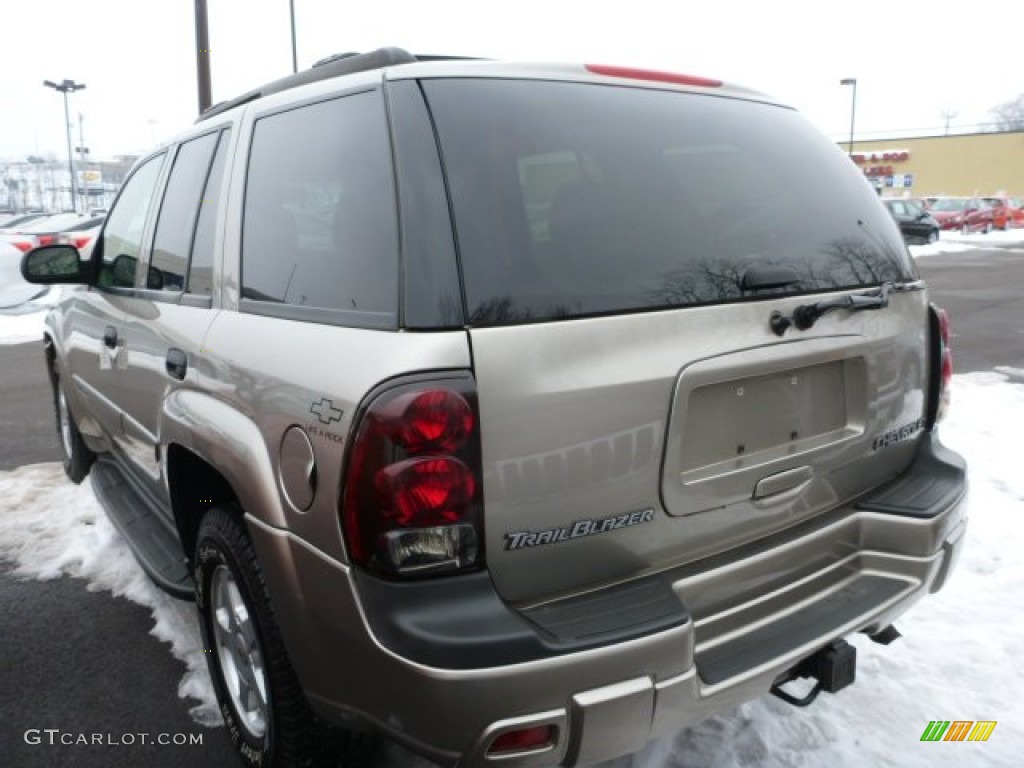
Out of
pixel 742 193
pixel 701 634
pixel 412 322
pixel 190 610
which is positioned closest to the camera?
pixel 412 322

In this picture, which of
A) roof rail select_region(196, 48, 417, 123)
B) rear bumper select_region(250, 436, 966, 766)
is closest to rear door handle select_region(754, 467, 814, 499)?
rear bumper select_region(250, 436, 966, 766)

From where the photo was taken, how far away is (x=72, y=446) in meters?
4.79

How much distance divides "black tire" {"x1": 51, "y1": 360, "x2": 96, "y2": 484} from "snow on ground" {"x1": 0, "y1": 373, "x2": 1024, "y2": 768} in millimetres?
178

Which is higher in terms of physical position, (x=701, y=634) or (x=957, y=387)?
(x=701, y=634)

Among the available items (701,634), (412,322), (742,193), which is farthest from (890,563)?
(412,322)

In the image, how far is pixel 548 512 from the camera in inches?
69.8

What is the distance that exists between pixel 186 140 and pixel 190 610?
193 centimetres

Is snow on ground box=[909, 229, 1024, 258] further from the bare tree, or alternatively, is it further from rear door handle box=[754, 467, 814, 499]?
the bare tree

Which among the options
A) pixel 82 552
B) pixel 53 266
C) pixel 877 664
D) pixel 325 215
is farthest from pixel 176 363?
pixel 877 664

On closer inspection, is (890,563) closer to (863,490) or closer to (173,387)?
(863,490)

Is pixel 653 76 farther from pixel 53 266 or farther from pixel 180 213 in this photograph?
pixel 53 266

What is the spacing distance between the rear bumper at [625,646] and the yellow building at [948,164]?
5933 centimetres

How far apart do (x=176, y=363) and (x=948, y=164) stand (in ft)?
221

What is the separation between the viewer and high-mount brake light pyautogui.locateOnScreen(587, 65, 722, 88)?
2275mm
